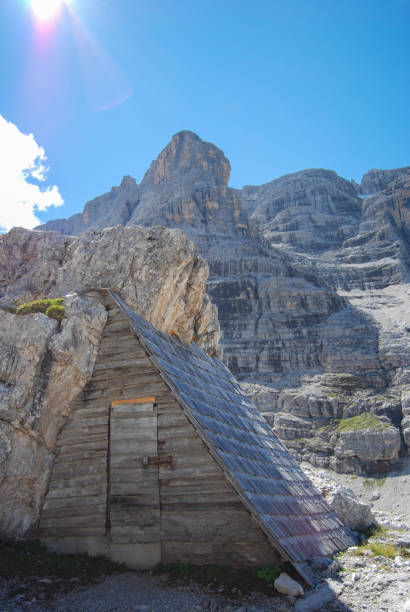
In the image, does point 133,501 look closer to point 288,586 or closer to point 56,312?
point 288,586

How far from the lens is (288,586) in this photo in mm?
10859

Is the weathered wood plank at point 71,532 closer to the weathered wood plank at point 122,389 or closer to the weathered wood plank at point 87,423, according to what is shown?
the weathered wood plank at point 87,423

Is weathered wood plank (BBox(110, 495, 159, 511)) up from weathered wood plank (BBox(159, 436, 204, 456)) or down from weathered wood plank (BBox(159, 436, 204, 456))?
down

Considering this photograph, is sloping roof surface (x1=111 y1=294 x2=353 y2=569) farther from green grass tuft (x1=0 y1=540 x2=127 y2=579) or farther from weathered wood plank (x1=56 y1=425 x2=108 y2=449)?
green grass tuft (x1=0 y1=540 x2=127 y2=579)

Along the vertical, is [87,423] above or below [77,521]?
above

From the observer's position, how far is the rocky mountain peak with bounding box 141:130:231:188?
150875mm

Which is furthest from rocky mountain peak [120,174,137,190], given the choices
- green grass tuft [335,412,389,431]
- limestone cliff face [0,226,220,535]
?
limestone cliff face [0,226,220,535]

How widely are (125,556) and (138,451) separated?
2874 millimetres

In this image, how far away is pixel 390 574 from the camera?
44.2ft

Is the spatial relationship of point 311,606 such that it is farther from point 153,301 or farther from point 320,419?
point 320,419

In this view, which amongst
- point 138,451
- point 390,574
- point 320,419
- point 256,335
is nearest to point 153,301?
point 138,451

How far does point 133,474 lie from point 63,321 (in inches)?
234

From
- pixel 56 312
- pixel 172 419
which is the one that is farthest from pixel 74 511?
pixel 56 312

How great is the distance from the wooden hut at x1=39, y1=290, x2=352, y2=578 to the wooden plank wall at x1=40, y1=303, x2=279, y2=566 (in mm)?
29
